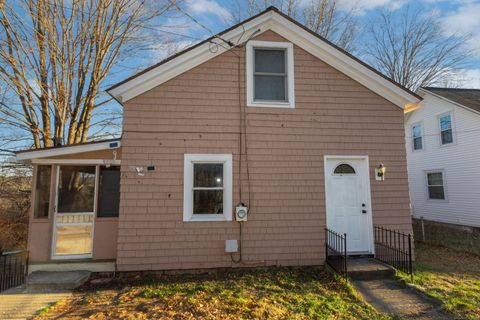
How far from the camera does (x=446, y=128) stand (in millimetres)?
Result: 13664

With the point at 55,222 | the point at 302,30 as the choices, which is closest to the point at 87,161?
the point at 55,222

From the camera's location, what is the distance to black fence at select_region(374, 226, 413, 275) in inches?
253

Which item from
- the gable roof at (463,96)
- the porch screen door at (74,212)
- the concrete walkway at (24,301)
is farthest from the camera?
the gable roof at (463,96)

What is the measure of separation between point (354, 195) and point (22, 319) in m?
6.86

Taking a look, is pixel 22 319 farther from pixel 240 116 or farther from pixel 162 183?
pixel 240 116

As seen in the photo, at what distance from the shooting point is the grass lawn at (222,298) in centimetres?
429

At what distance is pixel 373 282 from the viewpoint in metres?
5.65

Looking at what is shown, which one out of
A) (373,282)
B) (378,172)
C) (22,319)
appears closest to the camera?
(22,319)

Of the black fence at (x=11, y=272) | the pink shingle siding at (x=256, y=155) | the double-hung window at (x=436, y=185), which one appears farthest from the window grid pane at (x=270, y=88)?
the double-hung window at (x=436, y=185)

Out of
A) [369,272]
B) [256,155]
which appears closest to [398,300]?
[369,272]

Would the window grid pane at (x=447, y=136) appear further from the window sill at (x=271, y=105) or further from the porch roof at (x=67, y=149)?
the porch roof at (x=67, y=149)

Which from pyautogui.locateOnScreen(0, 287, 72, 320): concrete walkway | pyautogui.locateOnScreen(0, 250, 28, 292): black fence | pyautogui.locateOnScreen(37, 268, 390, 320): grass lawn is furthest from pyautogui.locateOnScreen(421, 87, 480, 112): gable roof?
pyautogui.locateOnScreen(0, 250, 28, 292): black fence

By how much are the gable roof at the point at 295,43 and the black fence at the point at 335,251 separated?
3716mm

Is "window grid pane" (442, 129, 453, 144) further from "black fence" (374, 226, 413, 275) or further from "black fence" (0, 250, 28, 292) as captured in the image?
"black fence" (0, 250, 28, 292)
